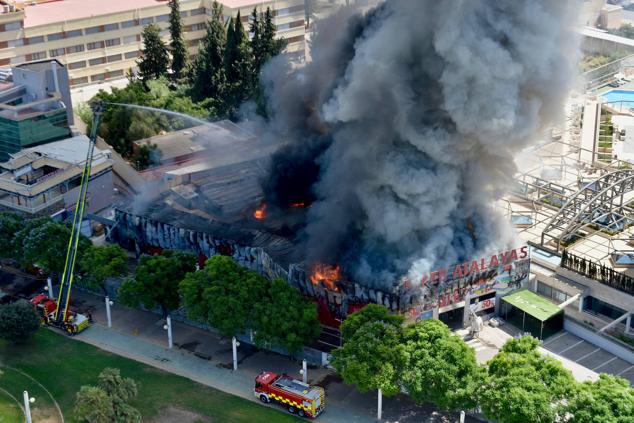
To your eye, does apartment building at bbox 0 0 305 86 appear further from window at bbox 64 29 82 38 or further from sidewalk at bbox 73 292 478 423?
sidewalk at bbox 73 292 478 423

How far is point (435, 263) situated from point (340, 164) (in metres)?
11.2

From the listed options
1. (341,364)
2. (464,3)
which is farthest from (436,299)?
(464,3)

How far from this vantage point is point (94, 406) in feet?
176

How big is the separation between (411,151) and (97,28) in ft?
233

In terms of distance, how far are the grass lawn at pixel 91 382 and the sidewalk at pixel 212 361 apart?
926 mm

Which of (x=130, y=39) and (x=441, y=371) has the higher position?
(x=130, y=39)

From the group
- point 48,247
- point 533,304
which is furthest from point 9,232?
point 533,304

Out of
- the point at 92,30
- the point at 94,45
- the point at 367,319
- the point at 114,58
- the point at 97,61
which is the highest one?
the point at 92,30

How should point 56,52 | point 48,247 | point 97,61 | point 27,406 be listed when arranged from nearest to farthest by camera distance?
point 27,406
point 48,247
point 56,52
point 97,61

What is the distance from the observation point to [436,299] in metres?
65.0

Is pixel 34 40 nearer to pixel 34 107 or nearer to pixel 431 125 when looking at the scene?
pixel 34 107

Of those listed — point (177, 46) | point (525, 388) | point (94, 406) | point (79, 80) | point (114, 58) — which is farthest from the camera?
point (114, 58)

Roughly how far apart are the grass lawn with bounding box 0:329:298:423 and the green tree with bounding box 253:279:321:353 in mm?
4579

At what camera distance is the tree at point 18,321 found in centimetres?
6284
